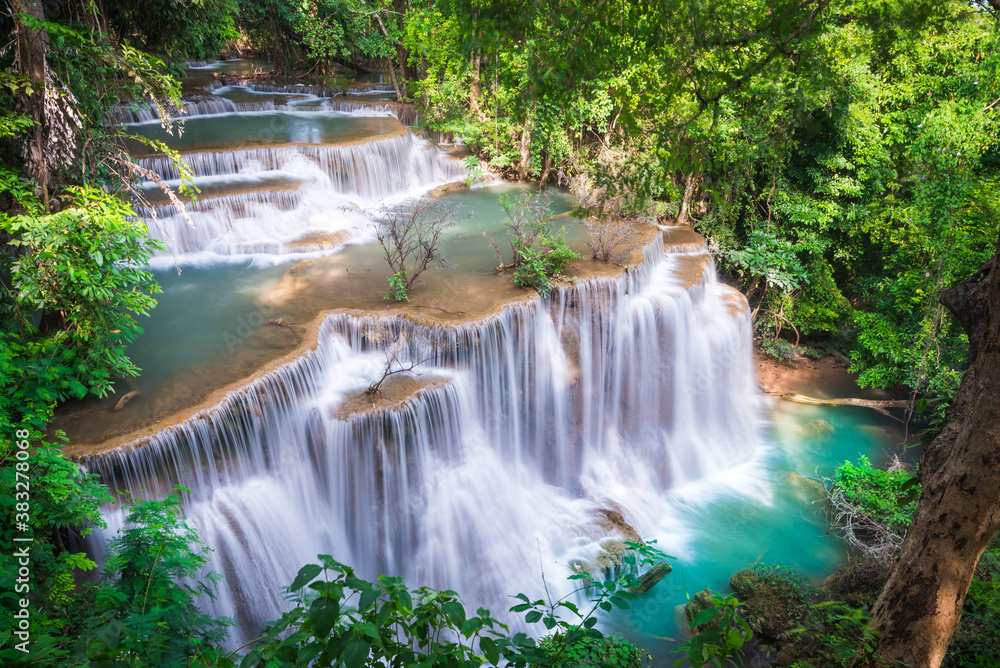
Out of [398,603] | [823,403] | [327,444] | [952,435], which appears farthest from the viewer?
[823,403]

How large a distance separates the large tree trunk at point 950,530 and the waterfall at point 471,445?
14.1 feet

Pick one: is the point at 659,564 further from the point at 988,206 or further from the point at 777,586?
the point at 988,206

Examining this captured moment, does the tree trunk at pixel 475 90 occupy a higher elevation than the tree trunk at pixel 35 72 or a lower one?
higher

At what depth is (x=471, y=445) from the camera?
7504mm

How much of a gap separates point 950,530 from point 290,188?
10193mm

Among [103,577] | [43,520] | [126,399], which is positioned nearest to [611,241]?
[126,399]

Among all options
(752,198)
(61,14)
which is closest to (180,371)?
(61,14)

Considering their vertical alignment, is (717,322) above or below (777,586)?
above

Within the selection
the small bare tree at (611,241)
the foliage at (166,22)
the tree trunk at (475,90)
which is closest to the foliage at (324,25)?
the tree trunk at (475,90)

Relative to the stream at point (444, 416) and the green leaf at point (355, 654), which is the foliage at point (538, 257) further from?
the green leaf at point (355, 654)

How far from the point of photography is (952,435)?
342cm

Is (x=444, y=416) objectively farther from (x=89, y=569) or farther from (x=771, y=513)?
(x=771, y=513)

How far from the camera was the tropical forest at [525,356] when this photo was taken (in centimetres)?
354

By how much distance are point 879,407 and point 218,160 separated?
42.3ft
